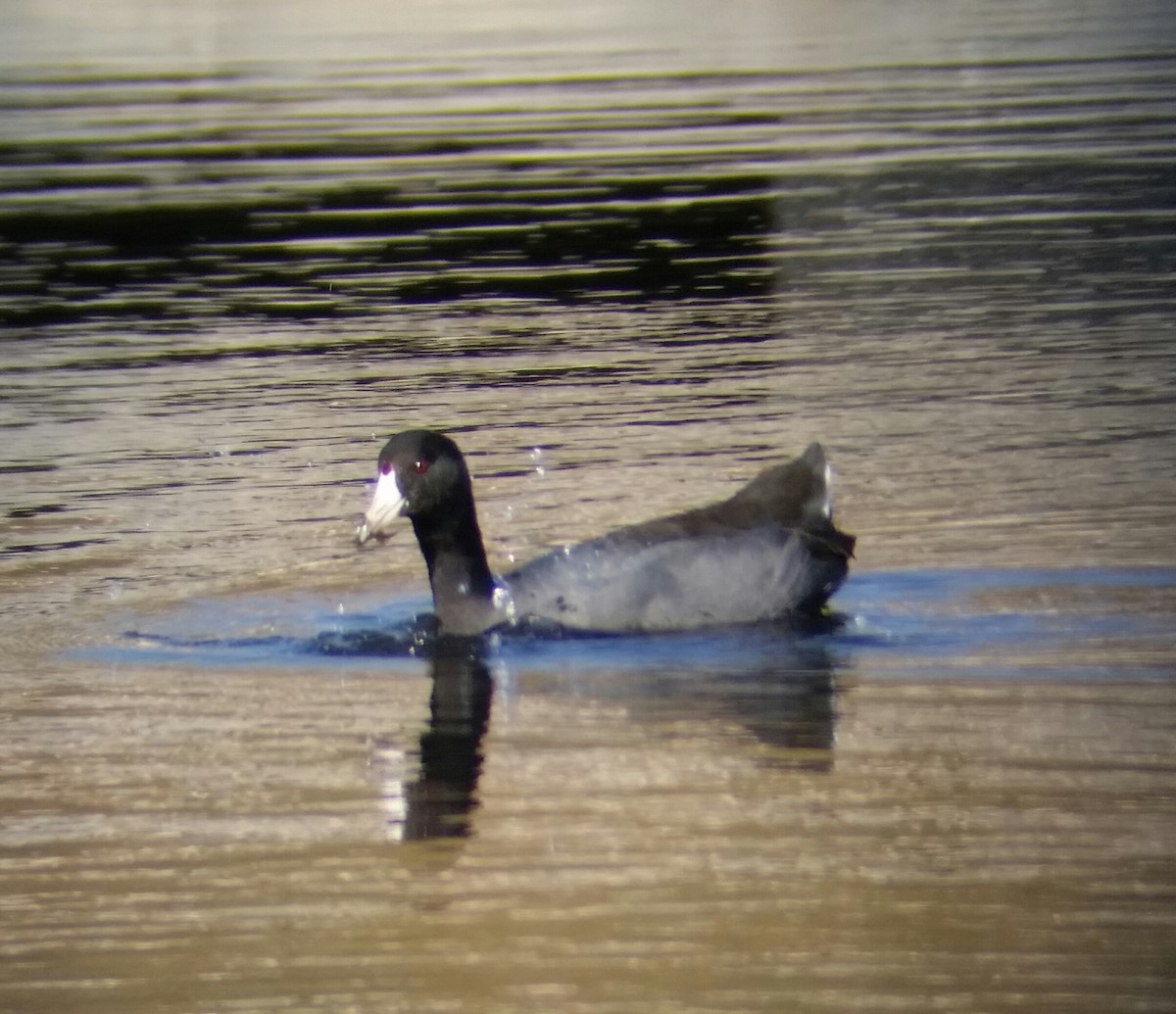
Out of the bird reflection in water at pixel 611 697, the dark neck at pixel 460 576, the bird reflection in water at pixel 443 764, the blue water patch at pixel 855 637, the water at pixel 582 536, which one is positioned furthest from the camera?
the dark neck at pixel 460 576

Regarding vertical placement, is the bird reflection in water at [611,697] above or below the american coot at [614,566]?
below

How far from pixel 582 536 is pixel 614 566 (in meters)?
1.39

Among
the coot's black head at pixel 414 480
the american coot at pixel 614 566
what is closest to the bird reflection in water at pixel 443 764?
the american coot at pixel 614 566

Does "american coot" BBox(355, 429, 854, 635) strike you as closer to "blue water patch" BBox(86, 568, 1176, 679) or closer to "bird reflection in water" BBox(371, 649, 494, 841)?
"blue water patch" BBox(86, 568, 1176, 679)

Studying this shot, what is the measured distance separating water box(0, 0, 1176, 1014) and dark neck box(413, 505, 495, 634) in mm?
297

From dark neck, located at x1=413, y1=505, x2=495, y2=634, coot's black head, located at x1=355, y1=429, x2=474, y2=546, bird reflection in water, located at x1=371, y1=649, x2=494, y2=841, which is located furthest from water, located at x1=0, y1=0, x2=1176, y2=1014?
coot's black head, located at x1=355, y1=429, x2=474, y2=546

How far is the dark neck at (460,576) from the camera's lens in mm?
9719

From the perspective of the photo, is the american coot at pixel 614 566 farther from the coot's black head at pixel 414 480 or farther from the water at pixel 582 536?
the water at pixel 582 536

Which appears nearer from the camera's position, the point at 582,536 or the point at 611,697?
the point at 611,697

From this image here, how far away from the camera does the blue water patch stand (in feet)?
29.3

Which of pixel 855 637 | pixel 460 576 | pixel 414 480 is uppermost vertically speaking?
pixel 414 480

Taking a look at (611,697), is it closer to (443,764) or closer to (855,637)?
(443,764)

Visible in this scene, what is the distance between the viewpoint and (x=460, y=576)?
383 inches

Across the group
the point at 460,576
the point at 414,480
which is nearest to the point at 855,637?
the point at 460,576
